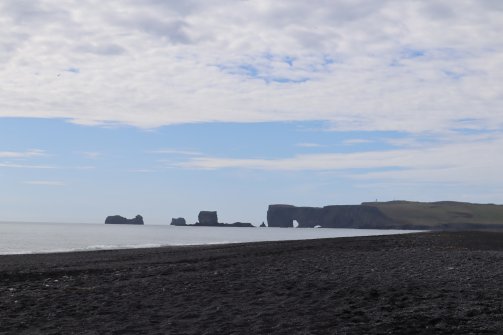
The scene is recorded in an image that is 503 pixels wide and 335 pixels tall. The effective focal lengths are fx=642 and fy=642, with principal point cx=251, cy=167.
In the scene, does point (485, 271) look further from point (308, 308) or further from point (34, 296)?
point (34, 296)

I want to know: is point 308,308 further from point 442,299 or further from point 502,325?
point 502,325

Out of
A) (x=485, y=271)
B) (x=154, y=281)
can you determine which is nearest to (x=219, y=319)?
(x=154, y=281)

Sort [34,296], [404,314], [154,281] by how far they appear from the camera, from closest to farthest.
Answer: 1. [404,314]
2. [34,296]
3. [154,281]

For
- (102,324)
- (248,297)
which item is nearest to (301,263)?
(248,297)

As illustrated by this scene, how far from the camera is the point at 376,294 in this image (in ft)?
60.6

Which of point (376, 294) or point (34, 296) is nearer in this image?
point (376, 294)

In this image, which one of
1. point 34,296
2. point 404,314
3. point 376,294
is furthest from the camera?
point 34,296

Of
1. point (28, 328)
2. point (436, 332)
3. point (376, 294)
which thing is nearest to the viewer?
point (436, 332)

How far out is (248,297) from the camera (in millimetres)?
19547

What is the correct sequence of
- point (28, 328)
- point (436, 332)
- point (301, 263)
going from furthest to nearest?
1. point (301, 263)
2. point (28, 328)
3. point (436, 332)

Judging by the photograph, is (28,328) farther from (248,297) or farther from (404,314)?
(404,314)

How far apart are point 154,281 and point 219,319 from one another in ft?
26.6

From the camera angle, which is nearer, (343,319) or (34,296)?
(343,319)

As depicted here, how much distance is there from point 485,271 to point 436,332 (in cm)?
1003
